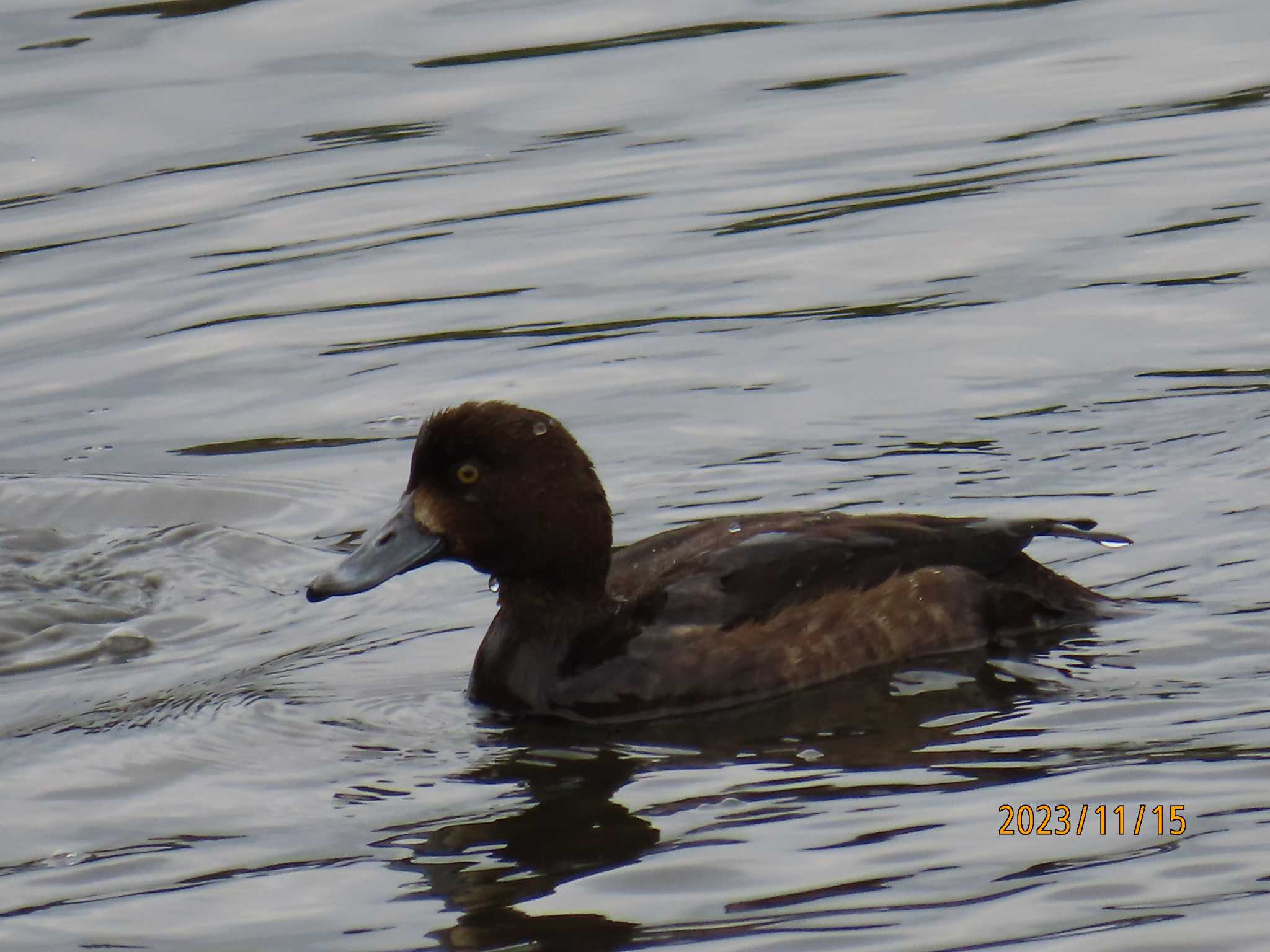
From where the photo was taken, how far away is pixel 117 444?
1049 cm

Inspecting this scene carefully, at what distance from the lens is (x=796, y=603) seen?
7.71m

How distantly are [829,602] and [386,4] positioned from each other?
10.4 metres

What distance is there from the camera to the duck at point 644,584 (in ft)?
24.9

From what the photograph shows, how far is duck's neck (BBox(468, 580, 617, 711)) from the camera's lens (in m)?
7.60

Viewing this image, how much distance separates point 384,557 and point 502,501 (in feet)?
1.37

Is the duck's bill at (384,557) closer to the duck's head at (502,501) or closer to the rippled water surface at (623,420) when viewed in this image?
the duck's head at (502,501)

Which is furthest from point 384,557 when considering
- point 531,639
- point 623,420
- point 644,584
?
point 623,420

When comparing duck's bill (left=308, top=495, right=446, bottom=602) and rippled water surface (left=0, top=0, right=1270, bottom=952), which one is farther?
duck's bill (left=308, top=495, right=446, bottom=602)

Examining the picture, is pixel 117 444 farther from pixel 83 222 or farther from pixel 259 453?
pixel 83 222
